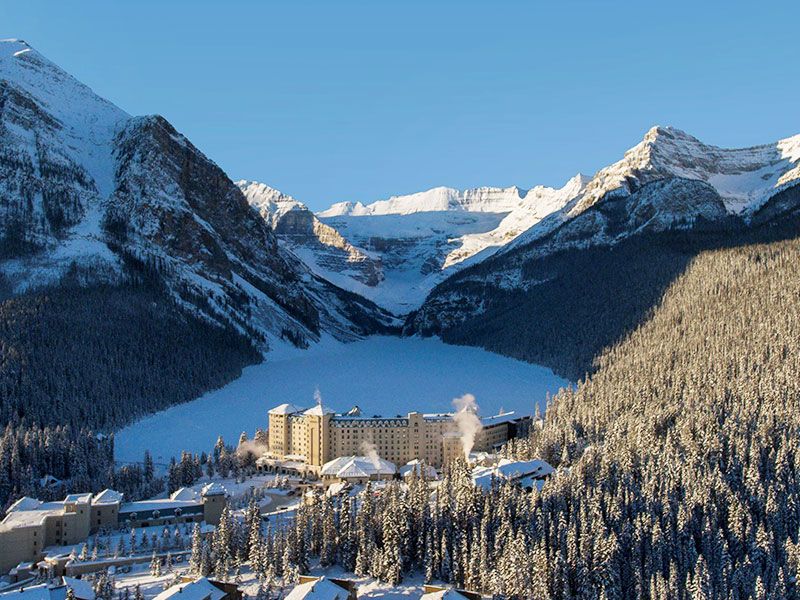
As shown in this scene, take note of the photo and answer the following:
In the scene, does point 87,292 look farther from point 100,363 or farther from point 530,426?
point 530,426

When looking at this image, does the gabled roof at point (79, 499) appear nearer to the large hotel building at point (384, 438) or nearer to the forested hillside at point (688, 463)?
the large hotel building at point (384, 438)

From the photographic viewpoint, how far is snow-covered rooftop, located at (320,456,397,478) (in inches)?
3572

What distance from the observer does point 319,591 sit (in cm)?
5831

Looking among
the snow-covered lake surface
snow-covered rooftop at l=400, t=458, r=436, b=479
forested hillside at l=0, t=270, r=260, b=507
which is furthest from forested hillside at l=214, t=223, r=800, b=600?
the snow-covered lake surface

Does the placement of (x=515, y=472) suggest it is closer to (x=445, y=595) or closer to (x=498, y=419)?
(x=445, y=595)

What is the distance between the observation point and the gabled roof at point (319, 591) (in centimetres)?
5753

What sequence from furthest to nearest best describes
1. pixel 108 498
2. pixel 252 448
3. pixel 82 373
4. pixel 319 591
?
pixel 82 373 < pixel 252 448 < pixel 108 498 < pixel 319 591

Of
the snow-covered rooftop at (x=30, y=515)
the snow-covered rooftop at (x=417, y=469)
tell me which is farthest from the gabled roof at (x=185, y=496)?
the snow-covered rooftop at (x=417, y=469)

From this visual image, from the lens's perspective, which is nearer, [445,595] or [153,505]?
[445,595]

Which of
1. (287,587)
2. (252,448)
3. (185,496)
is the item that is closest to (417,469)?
(252,448)

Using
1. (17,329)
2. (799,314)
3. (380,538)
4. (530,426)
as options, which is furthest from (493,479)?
(17,329)

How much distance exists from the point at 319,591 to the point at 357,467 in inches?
1329

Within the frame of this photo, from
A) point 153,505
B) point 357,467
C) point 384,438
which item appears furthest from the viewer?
point 384,438

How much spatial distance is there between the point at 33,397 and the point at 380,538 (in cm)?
7697
